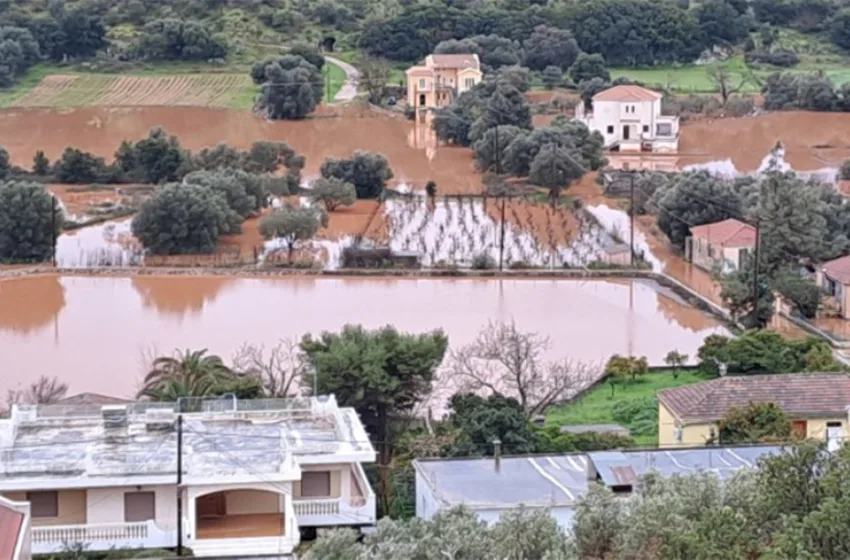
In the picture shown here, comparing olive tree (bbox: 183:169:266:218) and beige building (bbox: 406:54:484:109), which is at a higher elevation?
beige building (bbox: 406:54:484:109)

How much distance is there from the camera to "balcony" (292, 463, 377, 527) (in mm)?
11422

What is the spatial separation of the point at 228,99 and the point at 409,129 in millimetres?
6605

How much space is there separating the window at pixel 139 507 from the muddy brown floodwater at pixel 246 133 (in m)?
21.9

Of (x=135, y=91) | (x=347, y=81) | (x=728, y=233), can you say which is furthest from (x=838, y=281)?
(x=135, y=91)

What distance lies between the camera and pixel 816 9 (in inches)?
2167

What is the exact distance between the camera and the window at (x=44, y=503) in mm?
11148

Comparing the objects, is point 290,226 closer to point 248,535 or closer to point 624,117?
point 624,117

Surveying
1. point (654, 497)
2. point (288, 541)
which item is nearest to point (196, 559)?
point (288, 541)

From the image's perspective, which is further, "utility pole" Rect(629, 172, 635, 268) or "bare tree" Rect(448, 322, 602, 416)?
"utility pole" Rect(629, 172, 635, 268)

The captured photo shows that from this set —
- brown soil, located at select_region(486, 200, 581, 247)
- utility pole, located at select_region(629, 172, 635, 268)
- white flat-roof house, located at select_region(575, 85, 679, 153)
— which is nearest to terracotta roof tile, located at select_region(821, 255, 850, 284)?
utility pole, located at select_region(629, 172, 635, 268)

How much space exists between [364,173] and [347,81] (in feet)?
52.6

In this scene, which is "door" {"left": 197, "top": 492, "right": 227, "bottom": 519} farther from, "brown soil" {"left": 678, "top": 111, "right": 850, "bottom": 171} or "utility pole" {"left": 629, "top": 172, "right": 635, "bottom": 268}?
"brown soil" {"left": 678, "top": 111, "right": 850, "bottom": 171}

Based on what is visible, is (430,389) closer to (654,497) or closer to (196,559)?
(196,559)

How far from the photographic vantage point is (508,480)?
11.2 meters
